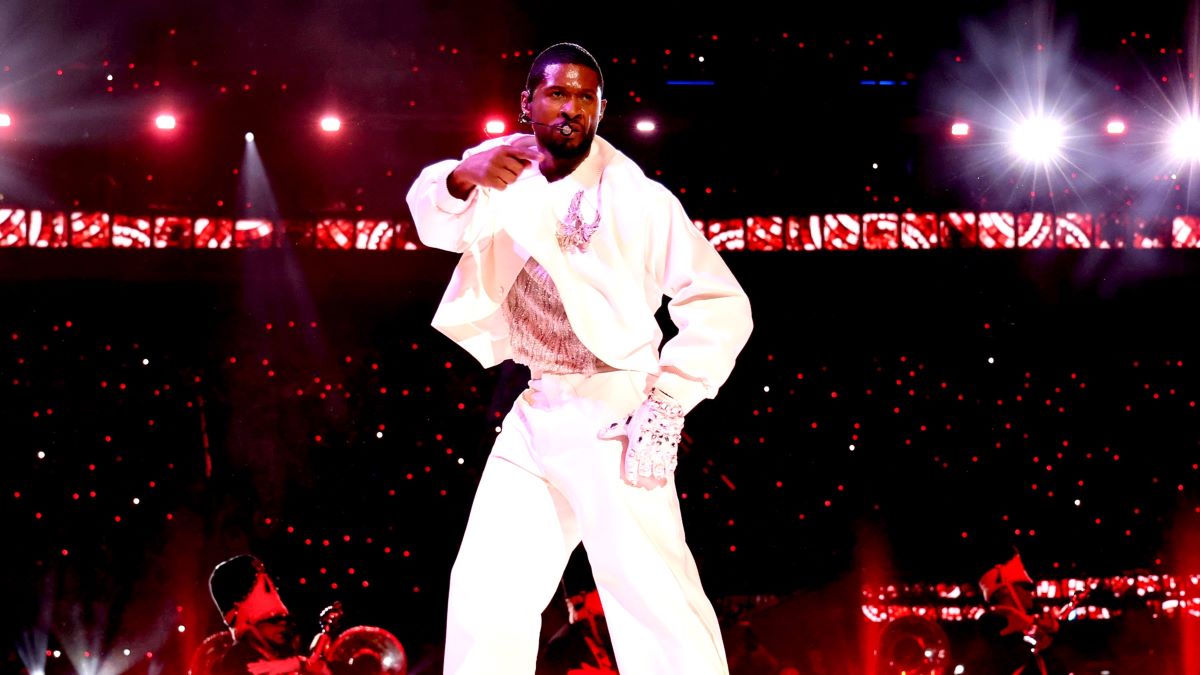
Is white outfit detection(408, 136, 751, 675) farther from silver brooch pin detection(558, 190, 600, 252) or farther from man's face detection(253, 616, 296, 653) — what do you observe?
man's face detection(253, 616, 296, 653)

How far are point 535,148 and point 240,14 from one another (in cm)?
426

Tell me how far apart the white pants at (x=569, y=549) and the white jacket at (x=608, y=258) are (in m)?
0.12

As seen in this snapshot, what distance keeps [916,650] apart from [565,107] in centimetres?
330

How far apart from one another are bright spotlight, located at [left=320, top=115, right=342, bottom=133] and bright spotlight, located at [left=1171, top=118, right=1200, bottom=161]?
421 centimetres

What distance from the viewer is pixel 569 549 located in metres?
2.21

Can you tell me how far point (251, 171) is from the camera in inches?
233

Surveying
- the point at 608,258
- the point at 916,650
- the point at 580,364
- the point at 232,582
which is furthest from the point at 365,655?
the point at 608,258

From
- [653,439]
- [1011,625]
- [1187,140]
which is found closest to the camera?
[653,439]

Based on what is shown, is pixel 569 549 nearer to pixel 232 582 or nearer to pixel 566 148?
pixel 566 148

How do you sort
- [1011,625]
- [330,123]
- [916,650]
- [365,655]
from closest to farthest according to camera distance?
[365,655]
[1011,625]
[916,650]
[330,123]

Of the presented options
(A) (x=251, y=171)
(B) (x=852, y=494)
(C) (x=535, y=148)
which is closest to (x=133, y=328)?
(A) (x=251, y=171)

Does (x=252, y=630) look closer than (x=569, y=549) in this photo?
No

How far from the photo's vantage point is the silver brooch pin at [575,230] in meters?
2.19

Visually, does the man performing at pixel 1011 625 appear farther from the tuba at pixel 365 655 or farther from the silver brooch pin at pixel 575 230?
the silver brooch pin at pixel 575 230
